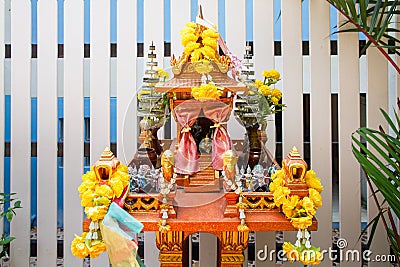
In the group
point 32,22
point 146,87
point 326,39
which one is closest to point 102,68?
point 32,22

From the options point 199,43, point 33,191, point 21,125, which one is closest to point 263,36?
point 199,43

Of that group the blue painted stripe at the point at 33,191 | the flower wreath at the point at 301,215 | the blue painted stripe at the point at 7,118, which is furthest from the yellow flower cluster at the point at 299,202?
the blue painted stripe at the point at 7,118

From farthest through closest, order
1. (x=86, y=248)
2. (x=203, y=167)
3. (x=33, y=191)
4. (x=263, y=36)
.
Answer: (x=33, y=191) → (x=263, y=36) → (x=203, y=167) → (x=86, y=248)

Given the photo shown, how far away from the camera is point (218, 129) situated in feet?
4.39

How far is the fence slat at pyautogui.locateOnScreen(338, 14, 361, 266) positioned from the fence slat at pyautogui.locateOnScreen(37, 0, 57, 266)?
1305mm

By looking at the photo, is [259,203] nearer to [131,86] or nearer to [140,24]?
[131,86]

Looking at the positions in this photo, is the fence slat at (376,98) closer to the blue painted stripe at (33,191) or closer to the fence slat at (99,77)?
the fence slat at (99,77)

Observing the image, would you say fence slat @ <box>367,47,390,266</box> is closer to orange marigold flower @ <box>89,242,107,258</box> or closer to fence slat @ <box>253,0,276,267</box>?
fence slat @ <box>253,0,276,267</box>

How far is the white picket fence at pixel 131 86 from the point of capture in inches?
73.8

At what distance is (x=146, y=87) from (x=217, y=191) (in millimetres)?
417

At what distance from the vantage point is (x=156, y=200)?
1.27 meters

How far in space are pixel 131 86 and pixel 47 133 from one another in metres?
0.45

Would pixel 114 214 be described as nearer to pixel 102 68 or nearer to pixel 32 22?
pixel 102 68

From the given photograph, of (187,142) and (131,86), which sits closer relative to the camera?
(187,142)
